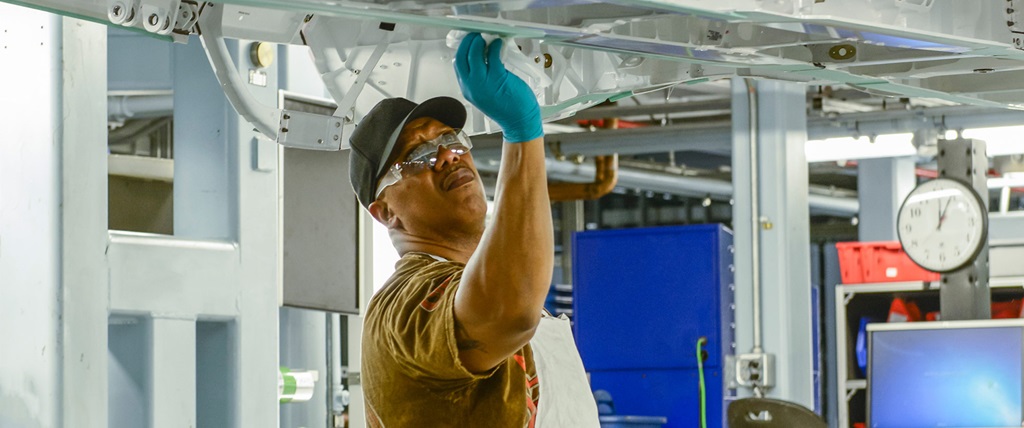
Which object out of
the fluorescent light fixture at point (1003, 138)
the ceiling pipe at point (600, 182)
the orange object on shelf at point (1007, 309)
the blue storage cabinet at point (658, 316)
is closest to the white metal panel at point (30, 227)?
the blue storage cabinet at point (658, 316)

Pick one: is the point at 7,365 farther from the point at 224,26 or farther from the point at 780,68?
the point at 780,68

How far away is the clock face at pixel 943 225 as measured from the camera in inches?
263

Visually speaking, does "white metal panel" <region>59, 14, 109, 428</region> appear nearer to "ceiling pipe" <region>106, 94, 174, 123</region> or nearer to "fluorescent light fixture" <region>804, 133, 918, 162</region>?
"ceiling pipe" <region>106, 94, 174, 123</region>

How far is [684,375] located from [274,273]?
15.2 feet

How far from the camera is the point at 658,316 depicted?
8.19m

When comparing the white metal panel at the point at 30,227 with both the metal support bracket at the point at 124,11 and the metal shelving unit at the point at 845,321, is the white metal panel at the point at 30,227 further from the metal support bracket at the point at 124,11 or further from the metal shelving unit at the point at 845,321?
the metal shelving unit at the point at 845,321

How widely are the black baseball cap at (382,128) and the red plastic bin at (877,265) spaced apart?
19.3 feet

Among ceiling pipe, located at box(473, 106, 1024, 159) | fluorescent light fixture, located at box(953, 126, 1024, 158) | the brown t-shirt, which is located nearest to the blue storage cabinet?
ceiling pipe, located at box(473, 106, 1024, 159)

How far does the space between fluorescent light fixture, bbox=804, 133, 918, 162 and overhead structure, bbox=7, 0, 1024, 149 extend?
23.0ft

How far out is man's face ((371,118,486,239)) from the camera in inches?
85.0

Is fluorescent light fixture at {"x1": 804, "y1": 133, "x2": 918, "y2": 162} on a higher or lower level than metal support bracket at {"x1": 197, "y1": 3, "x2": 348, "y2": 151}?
higher

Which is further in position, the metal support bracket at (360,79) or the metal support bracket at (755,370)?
the metal support bracket at (755,370)

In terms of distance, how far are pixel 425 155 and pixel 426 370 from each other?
0.39 m

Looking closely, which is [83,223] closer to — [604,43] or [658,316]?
[604,43]
